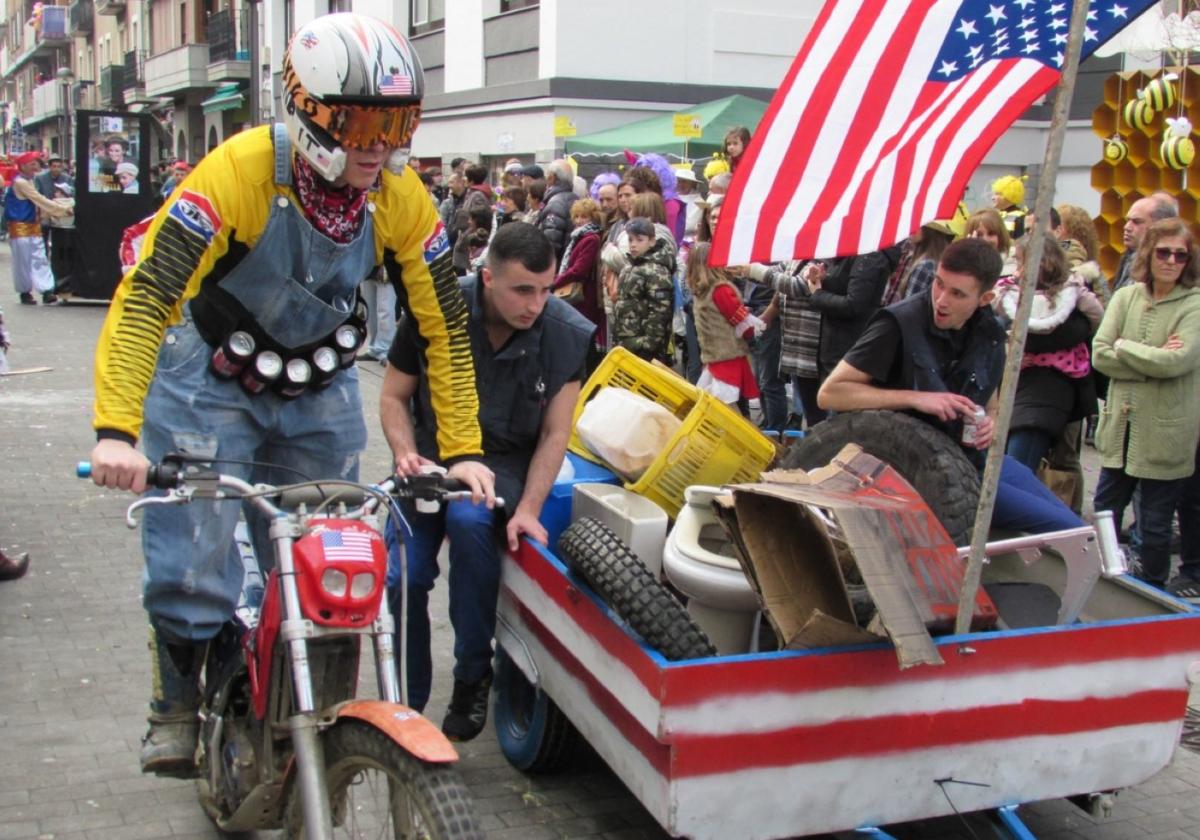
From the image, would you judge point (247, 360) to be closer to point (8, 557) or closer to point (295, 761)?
point (295, 761)

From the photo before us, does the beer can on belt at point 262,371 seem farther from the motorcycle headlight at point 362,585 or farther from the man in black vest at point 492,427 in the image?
the motorcycle headlight at point 362,585

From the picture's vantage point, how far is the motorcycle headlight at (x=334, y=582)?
2.90m

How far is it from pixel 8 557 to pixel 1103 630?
5.02m

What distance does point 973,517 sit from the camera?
4195 mm

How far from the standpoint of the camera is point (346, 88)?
10.6ft

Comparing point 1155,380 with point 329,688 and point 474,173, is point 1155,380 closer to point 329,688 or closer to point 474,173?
point 329,688

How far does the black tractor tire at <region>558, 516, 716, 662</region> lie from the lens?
11.6ft

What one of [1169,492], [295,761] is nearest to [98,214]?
[1169,492]

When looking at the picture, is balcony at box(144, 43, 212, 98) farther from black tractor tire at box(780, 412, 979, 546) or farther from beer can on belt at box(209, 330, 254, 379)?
beer can on belt at box(209, 330, 254, 379)

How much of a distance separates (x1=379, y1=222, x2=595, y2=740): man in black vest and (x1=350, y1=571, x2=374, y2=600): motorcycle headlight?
1.32m

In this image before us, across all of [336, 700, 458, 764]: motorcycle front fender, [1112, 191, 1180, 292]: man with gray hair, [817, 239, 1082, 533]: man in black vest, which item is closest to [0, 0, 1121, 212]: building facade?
[1112, 191, 1180, 292]: man with gray hair

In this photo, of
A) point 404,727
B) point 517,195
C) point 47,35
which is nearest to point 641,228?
point 517,195

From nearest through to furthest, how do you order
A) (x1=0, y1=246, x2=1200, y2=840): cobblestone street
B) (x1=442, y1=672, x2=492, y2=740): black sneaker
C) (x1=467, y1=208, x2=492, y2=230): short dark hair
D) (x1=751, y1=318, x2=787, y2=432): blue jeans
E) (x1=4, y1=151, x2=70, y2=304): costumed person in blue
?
(x1=0, y1=246, x2=1200, y2=840): cobblestone street < (x1=442, y1=672, x2=492, y2=740): black sneaker < (x1=751, y1=318, x2=787, y2=432): blue jeans < (x1=467, y1=208, x2=492, y2=230): short dark hair < (x1=4, y1=151, x2=70, y2=304): costumed person in blue

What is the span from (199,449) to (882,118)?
88.5 inches
